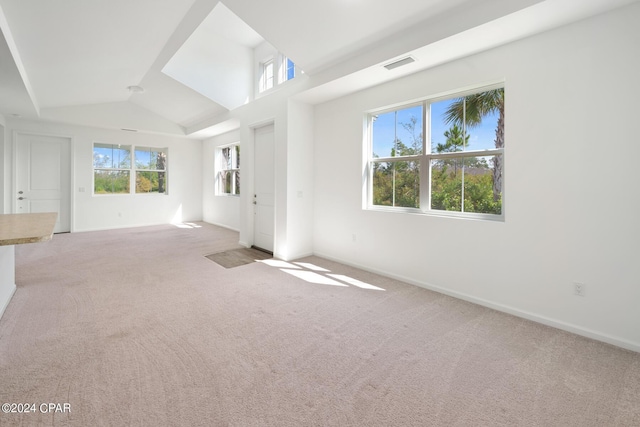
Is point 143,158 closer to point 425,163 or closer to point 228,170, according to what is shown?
point 228,170

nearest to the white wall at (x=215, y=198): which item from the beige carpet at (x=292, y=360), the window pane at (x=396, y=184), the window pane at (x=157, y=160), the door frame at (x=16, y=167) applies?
the window pane at (x=157, y=160)

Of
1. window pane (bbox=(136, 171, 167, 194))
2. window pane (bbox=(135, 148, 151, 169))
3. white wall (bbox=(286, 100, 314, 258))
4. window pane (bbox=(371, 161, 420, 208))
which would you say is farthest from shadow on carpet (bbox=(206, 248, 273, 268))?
window pane (bbox=(135, 148, 151, 169))

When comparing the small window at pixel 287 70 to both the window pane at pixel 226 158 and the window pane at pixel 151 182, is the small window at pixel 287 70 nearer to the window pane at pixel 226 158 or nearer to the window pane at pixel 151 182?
the window pane at pixel 226 158

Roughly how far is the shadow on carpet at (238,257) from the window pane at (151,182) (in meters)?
4.16

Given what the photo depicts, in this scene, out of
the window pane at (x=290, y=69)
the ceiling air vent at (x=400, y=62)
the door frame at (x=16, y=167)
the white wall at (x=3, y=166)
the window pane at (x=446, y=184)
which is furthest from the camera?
the door frame at (x=16, y=167)

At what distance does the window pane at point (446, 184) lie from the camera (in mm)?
3287

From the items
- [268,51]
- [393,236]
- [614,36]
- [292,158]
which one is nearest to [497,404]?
[393,236]

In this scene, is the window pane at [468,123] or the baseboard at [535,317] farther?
the window pane at [468,123]

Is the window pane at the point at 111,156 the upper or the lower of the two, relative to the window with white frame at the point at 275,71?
lower

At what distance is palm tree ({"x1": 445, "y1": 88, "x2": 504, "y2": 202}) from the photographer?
2959mm

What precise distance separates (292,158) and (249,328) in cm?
282

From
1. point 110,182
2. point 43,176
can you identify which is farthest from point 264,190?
point 43,176

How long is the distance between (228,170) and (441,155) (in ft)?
18.8

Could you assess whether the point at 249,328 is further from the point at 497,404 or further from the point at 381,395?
the point at 497,404
